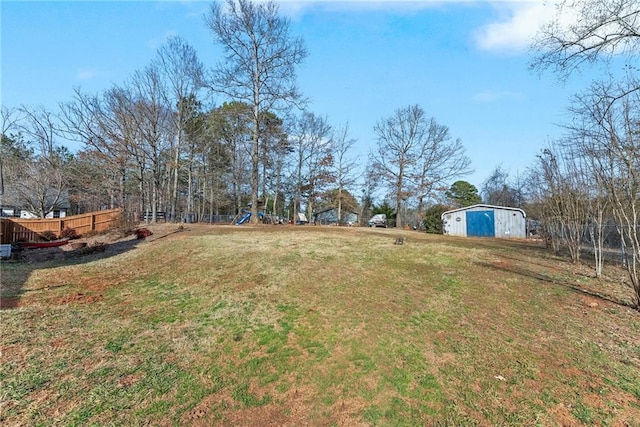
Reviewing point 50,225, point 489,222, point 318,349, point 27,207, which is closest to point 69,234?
point 50,225

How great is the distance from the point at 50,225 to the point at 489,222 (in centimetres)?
2773

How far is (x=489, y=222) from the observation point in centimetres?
2477

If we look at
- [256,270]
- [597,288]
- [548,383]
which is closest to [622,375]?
[548,383]

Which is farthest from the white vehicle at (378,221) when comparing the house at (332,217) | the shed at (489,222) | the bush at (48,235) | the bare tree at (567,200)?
the bush at (48,235)

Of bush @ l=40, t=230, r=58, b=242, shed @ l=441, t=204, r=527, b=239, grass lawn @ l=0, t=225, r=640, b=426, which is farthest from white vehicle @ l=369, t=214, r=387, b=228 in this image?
bush @ l=40, t=230, r=58, b=242

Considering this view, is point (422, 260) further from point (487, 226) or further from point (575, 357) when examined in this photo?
point (487, 226)

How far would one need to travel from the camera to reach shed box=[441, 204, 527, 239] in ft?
79.8

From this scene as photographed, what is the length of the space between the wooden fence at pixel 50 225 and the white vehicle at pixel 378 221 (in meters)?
26.7

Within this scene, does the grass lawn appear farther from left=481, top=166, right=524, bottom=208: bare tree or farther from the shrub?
left=481, top=166, right=524, bottom=208: bare tree

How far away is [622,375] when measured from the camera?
3496 millimetres

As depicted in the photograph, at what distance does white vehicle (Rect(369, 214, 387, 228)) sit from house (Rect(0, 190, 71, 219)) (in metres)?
28.9

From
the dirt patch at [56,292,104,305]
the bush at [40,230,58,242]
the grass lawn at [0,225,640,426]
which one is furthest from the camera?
the bush at [40,230,58,242]

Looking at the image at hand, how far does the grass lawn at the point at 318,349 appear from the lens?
3039 millimetres

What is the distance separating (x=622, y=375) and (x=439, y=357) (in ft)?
6.37
